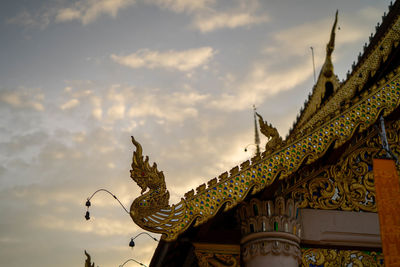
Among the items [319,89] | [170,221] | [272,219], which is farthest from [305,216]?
[319,89]

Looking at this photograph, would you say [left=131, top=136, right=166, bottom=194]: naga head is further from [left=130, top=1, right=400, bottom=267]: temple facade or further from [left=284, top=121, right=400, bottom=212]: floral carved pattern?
[left=284, top=121, right=400, bottom=212]: floral carved pattern

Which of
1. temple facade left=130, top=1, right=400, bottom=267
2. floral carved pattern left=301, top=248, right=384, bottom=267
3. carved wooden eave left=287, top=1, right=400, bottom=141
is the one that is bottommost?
Result: floral carved pattern left=301, top=248, right=384, bottom=267

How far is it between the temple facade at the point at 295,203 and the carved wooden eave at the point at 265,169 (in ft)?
0.03

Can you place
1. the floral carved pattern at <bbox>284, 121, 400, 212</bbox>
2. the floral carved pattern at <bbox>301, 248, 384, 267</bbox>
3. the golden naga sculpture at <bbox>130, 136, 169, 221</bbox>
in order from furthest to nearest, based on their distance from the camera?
the floral carved pattern at <bbox>284, 121, 400, 212</bbox> < the floral carved pattern at <bbox>301, 248, 384, 267</bbox> < the golden naga sculpture at <bbox>130, 136, 169, 221</bbox>

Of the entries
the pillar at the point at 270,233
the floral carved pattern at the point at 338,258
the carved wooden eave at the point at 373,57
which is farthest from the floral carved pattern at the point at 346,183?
the carved wooden eave at the point at 373,57

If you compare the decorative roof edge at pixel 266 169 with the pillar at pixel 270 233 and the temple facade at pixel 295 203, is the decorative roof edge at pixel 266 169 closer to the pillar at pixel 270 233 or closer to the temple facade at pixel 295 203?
the temple facade at pixel 295 203

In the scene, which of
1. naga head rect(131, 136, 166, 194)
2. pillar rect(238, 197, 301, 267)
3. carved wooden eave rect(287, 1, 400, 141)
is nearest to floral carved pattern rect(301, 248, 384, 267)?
pillar rect(238, 197, 301, 267)

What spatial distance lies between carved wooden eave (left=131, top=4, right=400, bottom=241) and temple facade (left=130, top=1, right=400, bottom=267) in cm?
1

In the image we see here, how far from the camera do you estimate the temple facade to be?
5.74m

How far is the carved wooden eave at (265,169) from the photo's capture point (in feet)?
18.5

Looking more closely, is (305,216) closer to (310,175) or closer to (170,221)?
(310,175)

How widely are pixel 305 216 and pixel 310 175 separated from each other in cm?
50

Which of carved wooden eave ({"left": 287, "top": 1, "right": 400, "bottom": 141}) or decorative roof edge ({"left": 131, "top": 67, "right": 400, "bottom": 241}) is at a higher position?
carved wooden eave ({"left": 287, "top": 1, "right": 400, "bottom": 141})

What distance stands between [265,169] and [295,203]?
53 cm
